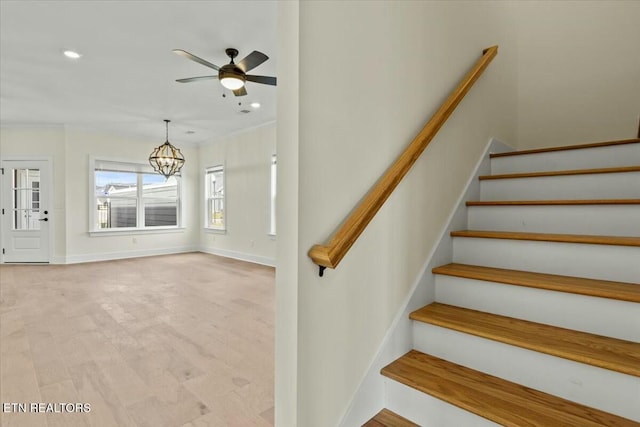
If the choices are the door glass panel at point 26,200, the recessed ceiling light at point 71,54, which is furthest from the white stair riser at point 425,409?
the door glass panel at point 26,200

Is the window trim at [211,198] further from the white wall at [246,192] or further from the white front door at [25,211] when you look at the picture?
the white front door at [25,211]

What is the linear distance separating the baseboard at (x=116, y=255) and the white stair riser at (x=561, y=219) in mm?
7078

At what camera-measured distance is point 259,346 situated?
2.44 m

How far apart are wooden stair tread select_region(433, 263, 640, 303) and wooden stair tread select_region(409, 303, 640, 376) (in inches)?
6.6

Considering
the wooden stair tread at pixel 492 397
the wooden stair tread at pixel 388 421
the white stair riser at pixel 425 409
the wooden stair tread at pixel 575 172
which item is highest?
the wooden stair tread at pixel 575 172

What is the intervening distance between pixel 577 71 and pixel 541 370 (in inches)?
126

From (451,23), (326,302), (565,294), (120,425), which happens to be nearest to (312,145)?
(326,302)

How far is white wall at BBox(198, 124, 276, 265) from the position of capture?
19.9ft

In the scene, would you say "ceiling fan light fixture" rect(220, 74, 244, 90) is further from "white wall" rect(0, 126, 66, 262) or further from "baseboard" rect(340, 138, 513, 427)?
"white wall" rect(0, 126, 66, 262)

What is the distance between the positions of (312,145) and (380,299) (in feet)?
2.46

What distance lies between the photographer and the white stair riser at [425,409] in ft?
3.76

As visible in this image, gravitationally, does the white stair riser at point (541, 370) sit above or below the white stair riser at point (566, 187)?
below

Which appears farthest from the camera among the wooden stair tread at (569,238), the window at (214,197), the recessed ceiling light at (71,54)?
the window at (214,197)

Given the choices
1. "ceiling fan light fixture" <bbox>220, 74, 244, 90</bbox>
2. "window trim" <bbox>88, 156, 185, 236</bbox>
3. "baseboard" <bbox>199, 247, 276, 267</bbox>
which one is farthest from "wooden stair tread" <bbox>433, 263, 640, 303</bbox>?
"window trim" <bbox>88, 156, 185, 236</bbox>
